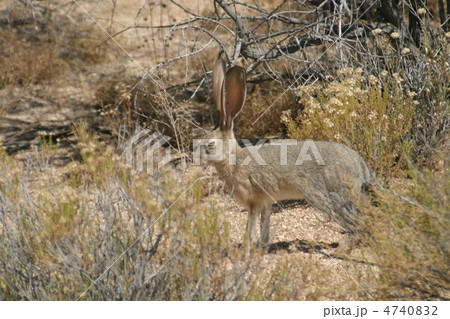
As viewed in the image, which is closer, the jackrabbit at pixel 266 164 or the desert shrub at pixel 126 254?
the desert shrub at pixel 126 254

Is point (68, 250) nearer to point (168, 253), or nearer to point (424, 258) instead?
point (168, 253)

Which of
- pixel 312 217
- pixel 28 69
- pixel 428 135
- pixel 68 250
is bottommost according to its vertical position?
pixel 312 217

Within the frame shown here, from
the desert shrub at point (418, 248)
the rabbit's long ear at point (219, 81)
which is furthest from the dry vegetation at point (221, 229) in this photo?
the rabbit's long ear at point (219, 81)

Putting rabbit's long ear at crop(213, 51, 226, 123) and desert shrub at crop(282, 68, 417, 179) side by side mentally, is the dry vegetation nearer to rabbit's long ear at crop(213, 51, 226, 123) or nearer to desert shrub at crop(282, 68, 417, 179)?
desert shrub at crop(282, 68, 417, 179)

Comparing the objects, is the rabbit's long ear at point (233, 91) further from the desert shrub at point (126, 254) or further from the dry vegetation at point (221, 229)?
the desert shrub at point (126, 254)

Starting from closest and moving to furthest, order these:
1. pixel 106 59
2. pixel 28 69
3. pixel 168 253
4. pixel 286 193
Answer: pixel 168 253 → pixel 286 193 → pixel 28 69 → pixel 106 59

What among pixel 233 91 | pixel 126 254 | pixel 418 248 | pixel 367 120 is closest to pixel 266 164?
pixel 233 91

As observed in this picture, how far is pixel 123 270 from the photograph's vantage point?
2736 millimetres

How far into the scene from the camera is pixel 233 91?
4098 mm

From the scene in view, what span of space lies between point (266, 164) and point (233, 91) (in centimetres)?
66

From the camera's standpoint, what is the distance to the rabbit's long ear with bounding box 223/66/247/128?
13.0ft

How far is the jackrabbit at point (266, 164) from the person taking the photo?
3.86 m

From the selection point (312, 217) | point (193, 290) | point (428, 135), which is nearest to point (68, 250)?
point (193, 290)

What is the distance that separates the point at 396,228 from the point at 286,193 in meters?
1.44
